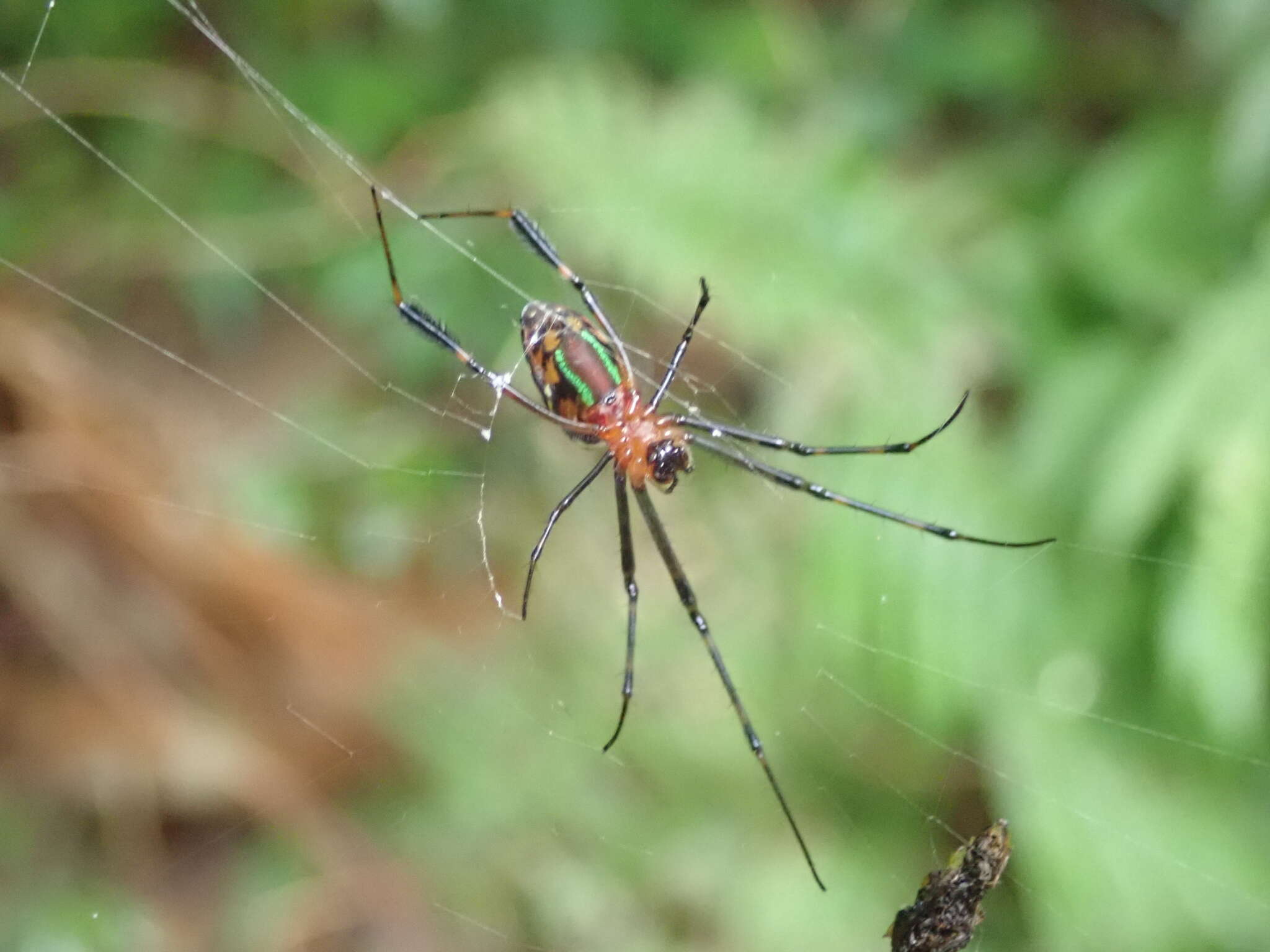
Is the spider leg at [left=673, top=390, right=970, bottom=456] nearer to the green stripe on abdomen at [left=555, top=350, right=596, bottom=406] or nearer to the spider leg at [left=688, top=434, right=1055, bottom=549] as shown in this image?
the spider leg at [left=688, top=434, right=1055, bottom=549]

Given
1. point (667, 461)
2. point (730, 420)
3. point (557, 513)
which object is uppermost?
point (730, 420)

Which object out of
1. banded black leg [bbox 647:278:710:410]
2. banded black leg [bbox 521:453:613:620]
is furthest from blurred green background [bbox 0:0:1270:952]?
banded black leg [bbox 521:453:613:620]

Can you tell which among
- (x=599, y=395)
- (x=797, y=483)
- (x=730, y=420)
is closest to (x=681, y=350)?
(x=599, y=395)

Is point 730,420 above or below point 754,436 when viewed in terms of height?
above

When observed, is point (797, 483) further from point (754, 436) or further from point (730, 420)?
point (730, 420)

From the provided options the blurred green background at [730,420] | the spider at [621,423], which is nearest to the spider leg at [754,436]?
the spider at [621,423]

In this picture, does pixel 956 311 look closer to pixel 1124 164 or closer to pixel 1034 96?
pixel 1124 164

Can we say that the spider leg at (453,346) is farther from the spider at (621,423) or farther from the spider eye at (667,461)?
the spider eye at (667,461)
